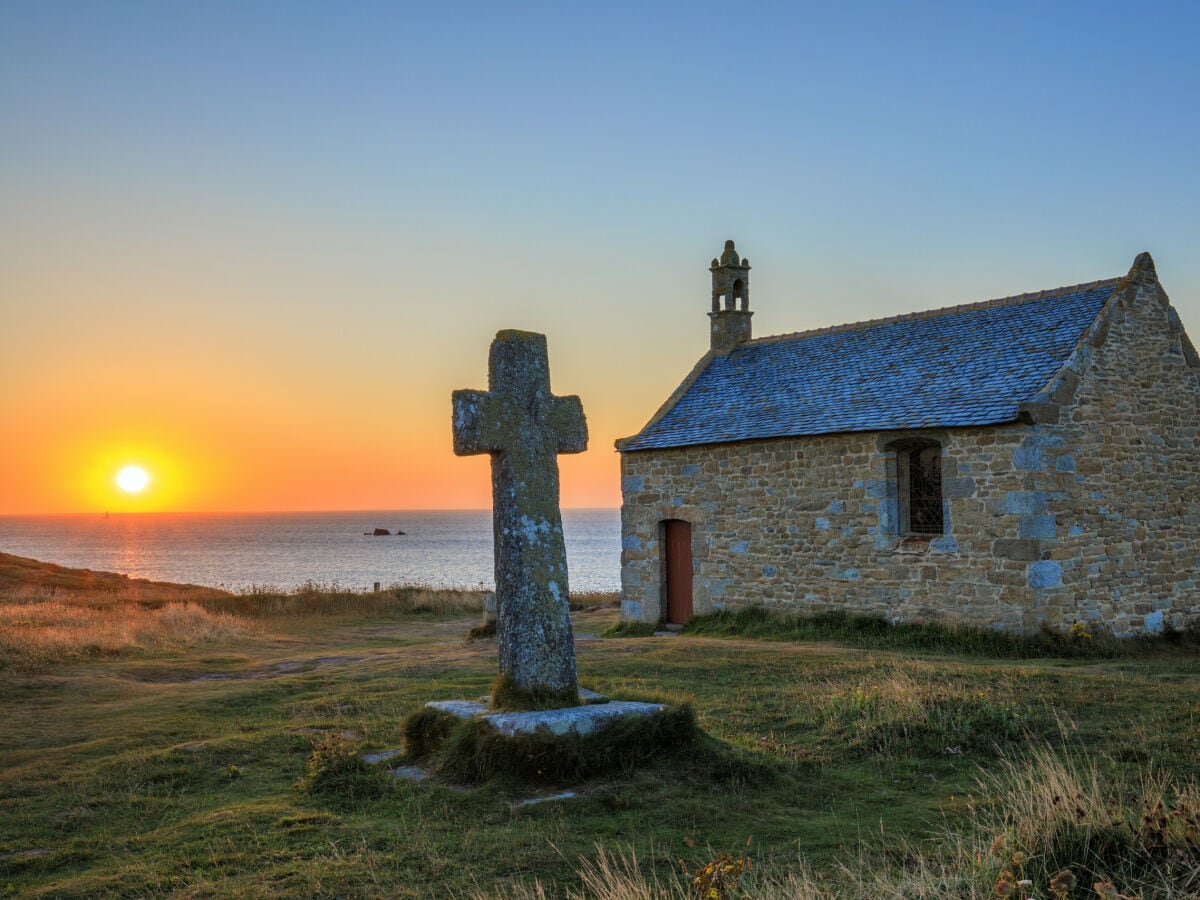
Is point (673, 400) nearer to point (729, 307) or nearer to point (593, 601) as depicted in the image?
point (729, 307)

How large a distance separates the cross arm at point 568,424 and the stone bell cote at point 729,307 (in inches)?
611

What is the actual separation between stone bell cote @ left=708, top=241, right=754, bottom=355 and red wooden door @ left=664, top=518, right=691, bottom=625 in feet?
16.5

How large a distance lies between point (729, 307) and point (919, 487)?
26.5 feet

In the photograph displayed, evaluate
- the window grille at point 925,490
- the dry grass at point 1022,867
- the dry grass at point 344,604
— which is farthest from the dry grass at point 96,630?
the window grille at point 925,490

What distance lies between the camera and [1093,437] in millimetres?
16500

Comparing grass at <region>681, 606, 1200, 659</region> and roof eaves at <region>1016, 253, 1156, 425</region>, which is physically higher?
roof eaves at <region>1016, 253, 1156, 425</region>

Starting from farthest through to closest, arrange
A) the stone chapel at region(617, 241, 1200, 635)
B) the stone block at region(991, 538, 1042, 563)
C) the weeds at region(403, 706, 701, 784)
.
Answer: the stone chapel at region(617, 241, 1200, 635) < the stone block at region(991, 538, 1042, 563) < the weeds at region(403, 706, 701, 784)

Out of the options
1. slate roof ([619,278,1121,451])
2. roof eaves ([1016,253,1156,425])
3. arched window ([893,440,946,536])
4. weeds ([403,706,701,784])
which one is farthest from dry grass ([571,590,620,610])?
weeds ([403,706,701,784])

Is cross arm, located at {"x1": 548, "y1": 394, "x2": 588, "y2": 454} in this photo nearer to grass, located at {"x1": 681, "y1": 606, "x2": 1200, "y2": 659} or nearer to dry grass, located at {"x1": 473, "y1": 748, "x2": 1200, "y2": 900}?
dry grass, located at {"x1": 473, "y1": 748, "x2": 1200, "y2": 900}

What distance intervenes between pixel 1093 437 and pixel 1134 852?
1303 centimetres

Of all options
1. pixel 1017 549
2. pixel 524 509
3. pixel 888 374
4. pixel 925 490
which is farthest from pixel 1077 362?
pixel 524 509

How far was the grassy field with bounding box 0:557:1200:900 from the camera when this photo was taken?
5234 mm

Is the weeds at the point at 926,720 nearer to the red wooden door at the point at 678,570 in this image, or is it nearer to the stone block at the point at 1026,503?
the stone block at the point at 1026,503

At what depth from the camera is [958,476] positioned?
16.5 metres
